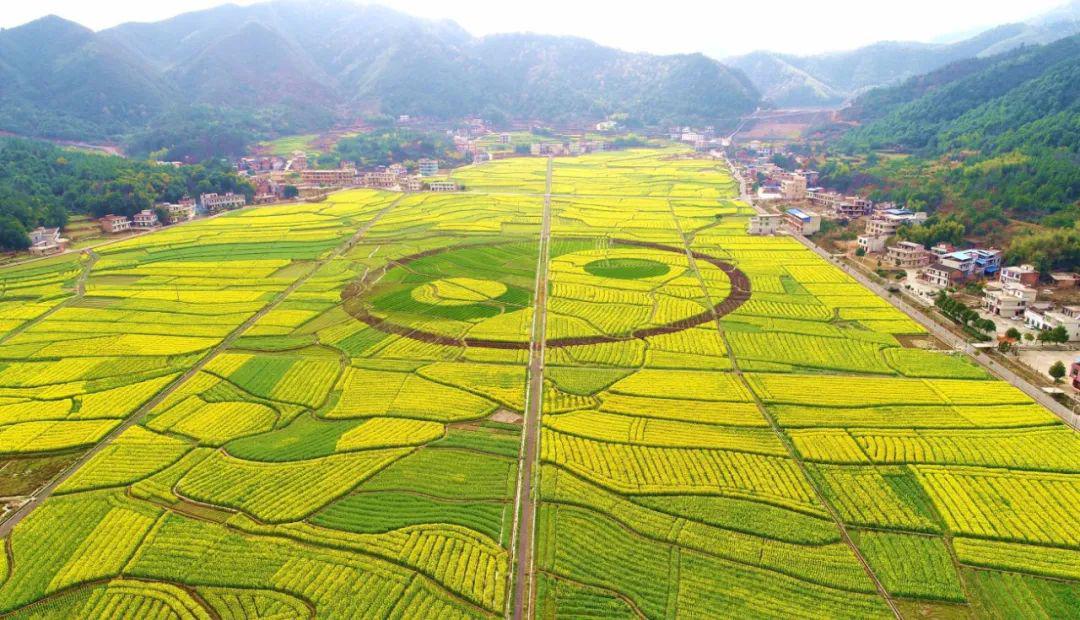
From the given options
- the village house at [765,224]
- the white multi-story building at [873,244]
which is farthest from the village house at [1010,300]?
the village house at [765,224]

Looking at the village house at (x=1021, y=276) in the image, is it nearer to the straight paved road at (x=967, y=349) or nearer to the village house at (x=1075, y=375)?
the straight paved road at (x=967, y=349)

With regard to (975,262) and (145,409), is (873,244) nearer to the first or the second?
(975,262)

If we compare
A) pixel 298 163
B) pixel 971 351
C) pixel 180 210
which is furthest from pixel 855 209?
pixel 298 163

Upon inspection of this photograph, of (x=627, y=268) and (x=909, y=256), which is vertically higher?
(x=909, y=256)

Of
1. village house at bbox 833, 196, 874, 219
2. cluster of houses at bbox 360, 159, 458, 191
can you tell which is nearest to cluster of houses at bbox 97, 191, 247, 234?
cluster of houses at bbox 360, 159, 458, 191

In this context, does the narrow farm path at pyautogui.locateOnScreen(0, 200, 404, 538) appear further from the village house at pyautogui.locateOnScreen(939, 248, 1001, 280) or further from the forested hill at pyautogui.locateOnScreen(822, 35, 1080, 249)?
the forested hill at pyautogui.locateOnScreen(822, 35, 1080, 249)

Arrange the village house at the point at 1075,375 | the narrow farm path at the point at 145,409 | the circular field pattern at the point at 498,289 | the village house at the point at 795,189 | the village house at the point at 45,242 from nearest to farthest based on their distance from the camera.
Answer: the narrow farm path at the point at 145,409, the village house at the point at 1075,375, the circular field pattern at the point at 498,289, the village house at the point at 45,242, the village house at the point at 795,189
